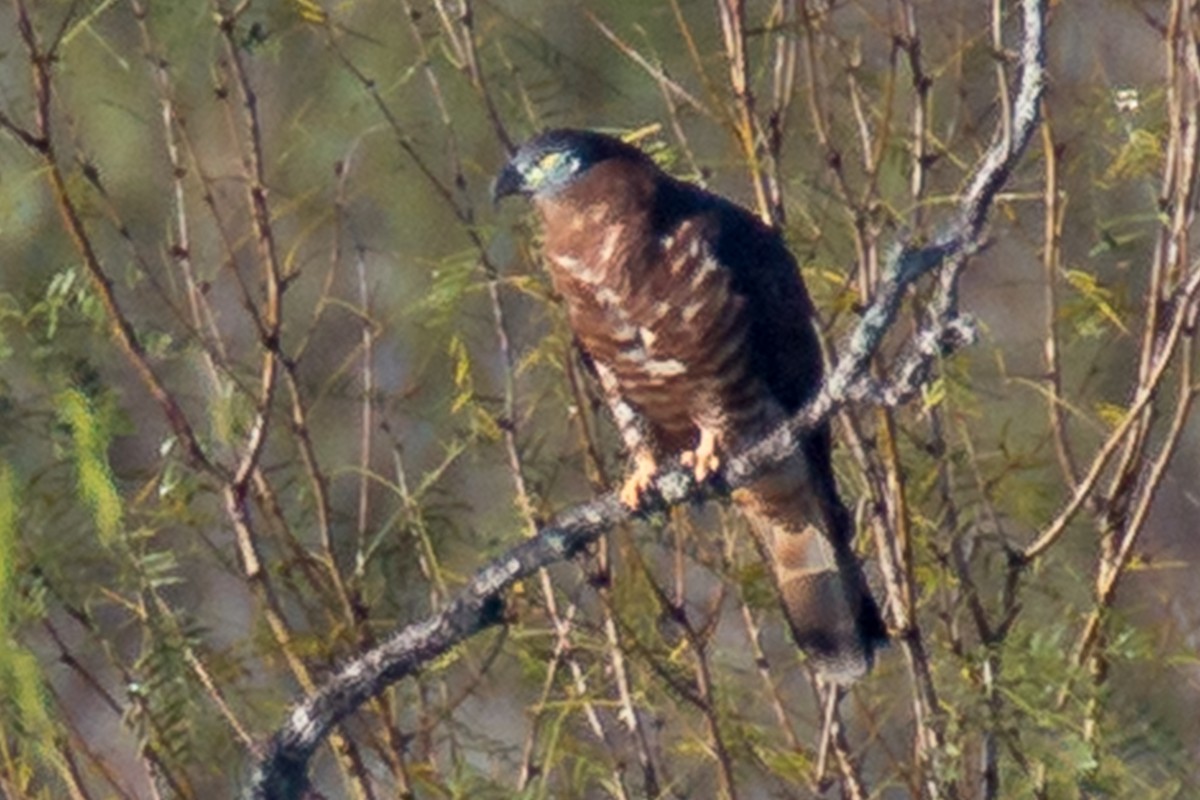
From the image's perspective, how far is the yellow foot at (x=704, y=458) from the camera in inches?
125

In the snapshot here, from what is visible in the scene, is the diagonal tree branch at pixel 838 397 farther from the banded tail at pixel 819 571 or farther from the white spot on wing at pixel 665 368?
the banded tail at pixel 819 571

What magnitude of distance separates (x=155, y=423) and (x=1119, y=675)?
350cm

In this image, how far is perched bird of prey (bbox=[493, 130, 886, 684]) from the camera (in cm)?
317

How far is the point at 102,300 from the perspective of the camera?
305cm

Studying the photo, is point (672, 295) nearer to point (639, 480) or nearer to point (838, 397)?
point (639, 480)

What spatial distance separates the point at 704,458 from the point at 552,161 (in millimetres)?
363

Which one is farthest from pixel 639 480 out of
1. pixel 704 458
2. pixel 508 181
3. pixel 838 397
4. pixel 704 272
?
pixel 838 397

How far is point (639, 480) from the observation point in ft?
10.2

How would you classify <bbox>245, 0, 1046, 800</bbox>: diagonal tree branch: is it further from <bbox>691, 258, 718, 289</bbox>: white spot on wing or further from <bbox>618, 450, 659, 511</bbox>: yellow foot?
<bbox>691, 258, 718, 289</bbox>: white spot on wing

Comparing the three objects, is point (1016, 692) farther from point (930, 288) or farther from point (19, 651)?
point (19, 651)

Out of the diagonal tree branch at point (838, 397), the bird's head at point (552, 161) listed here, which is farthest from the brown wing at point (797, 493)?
the diagonal tree branch at point (838, 397)

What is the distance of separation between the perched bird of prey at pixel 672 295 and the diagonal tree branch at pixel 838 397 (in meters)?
0.62

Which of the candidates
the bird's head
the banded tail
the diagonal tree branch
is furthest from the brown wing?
the diagonal tree branch

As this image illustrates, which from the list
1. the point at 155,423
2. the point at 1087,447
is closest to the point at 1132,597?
the point at 1087,447
